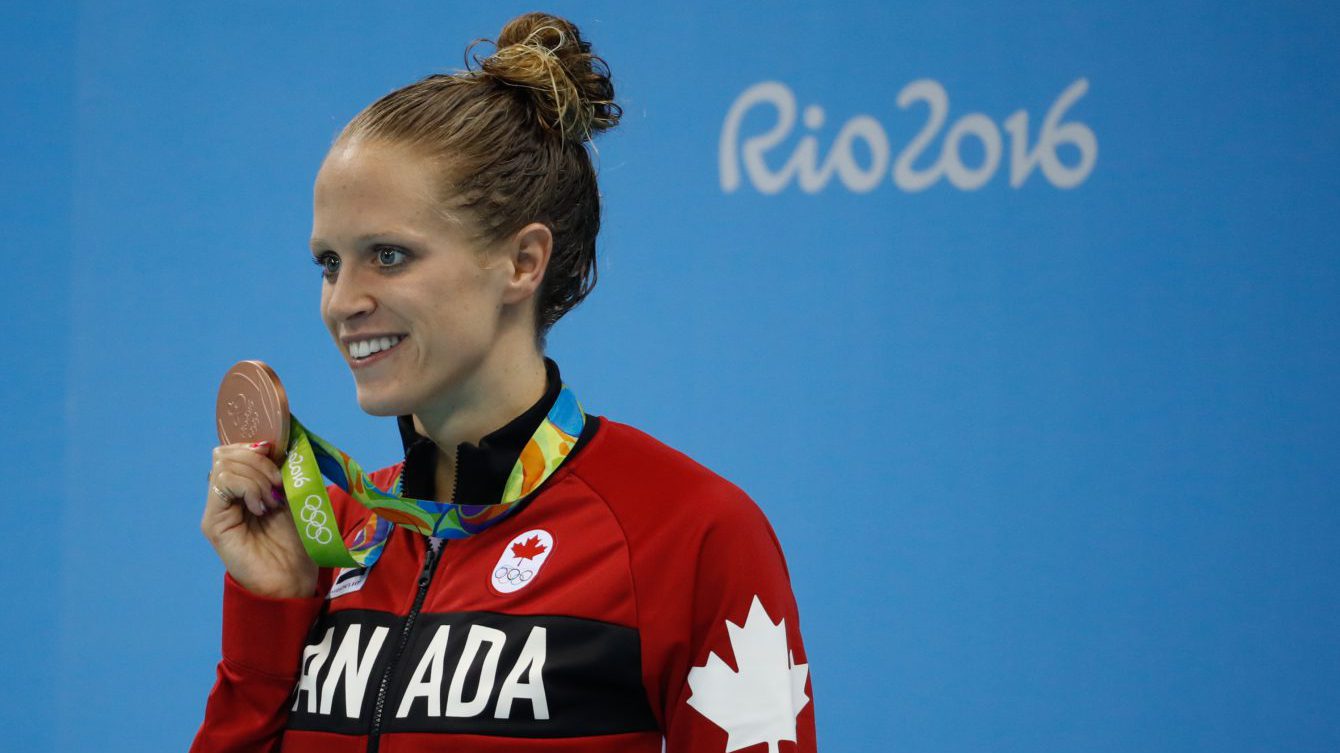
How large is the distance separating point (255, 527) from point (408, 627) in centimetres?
19

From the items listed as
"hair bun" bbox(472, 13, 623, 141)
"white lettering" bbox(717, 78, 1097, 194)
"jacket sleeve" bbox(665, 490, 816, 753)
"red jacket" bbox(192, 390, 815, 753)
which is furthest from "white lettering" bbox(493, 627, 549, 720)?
"white lettering" bbox(717, 78, 1097, 194)

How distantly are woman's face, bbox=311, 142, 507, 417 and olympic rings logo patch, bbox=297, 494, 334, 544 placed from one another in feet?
0.35

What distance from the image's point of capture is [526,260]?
46.6 inches

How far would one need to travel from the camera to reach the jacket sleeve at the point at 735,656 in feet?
3.51

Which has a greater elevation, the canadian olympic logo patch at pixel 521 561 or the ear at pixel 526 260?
the ear at pixel 526 260

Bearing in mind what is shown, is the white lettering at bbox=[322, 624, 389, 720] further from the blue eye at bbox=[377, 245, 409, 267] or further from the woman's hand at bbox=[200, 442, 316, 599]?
the blue eye at bbox=[377, 245, 409, 267]

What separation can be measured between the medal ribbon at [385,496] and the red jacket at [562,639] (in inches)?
0.6

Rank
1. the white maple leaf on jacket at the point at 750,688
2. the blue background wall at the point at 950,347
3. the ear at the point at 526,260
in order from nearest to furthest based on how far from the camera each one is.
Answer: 1. the white maple leaf on jacket at the point at 750,688
2. the ear at the point at 526,260
3. the blue background wall at the point at 950,347

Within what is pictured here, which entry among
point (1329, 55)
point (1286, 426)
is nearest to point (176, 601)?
point (1286, 426)

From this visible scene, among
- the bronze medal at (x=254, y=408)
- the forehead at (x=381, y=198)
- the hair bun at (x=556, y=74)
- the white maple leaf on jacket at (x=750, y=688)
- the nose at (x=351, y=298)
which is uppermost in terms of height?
the hair bun at (x=556, y=74)

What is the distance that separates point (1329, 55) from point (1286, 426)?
0.61m

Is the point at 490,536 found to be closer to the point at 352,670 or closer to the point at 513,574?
the point at 513,574

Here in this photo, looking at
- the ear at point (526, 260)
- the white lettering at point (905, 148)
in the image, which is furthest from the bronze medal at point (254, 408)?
the white lettering at point (905, 148)

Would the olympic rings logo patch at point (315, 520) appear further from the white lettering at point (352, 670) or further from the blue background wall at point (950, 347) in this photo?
the blue background wall at point (950, 347)
